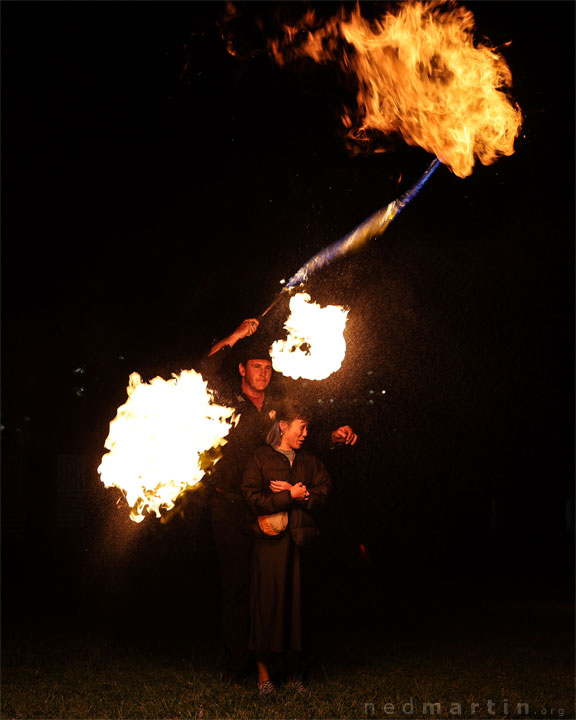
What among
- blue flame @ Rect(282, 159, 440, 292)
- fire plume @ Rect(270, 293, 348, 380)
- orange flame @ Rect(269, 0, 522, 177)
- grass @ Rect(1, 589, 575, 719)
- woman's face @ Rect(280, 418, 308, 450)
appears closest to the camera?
grass @ Rect(1, 589, 575, 719)

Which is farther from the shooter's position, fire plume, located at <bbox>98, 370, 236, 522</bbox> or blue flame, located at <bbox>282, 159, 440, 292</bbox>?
blue flame, located at <bbox>282, 159, 440, 292</bbox>

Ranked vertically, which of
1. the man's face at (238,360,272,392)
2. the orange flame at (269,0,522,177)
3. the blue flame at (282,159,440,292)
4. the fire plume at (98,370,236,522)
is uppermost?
the orange flame at (269,0,522,177)

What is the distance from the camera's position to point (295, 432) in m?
5.58

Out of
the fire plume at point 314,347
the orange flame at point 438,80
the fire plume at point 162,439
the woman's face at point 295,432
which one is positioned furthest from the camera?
the orange flame at point 438,80

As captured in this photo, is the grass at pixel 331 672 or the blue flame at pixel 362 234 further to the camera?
the blue flame at pixel 362 234

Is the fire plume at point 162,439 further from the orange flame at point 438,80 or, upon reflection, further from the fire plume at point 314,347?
the orange flame at point 438,80

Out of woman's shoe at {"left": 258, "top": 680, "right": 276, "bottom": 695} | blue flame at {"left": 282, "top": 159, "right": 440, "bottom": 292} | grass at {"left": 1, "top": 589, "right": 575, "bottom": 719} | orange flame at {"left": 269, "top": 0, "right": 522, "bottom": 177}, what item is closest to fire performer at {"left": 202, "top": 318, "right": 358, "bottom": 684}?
woman's shoe at {"left": 258, "top": 680, "right": 276, "bottom": 695}

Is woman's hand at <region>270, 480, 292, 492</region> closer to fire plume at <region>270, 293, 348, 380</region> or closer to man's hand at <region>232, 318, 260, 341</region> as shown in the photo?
fire plume at <region>270, 293, 348, 380</region>

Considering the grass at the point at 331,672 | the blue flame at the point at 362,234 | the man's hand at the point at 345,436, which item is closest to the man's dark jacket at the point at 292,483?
the man's hand at the point at 345,436

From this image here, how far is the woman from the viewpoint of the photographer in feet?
17.7

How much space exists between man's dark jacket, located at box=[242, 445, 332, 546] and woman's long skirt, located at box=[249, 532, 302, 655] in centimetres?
11

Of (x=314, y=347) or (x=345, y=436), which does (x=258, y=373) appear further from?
(x=345, y=436)

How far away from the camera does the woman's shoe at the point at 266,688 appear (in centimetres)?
540

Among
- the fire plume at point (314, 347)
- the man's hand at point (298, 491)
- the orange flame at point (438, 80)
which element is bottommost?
the man's hand at point (298, 491)
